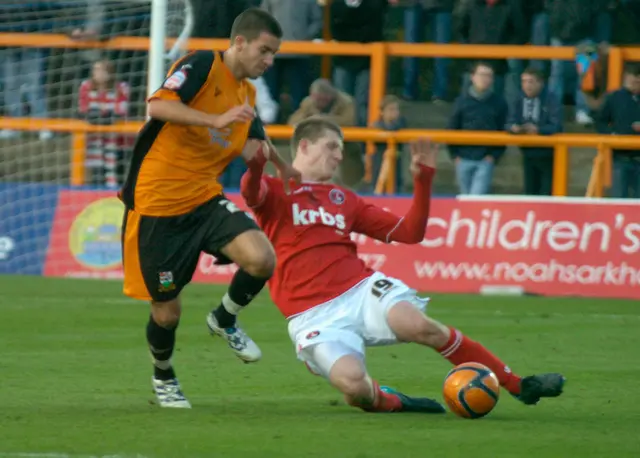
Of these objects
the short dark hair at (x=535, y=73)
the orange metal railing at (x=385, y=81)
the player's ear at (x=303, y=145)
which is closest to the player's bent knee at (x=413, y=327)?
the player's ear at (x=303, y=145)

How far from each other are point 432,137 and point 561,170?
1.47m

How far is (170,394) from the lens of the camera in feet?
25.0

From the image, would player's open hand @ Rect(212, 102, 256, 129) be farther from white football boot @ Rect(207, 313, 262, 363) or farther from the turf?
white football boot @ Rect(207, 313, 262, 363)

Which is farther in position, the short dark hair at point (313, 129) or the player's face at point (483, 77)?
the player's face at point (483, 77)

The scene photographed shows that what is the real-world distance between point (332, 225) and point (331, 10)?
32.1ft

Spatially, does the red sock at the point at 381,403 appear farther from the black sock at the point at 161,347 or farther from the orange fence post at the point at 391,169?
the orange fence post at the point at 391,169

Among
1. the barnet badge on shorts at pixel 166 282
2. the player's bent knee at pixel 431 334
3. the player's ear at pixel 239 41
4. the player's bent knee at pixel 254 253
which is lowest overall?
the player's bent knee at pixel 431 334

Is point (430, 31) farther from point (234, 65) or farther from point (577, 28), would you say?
point (234, 65)

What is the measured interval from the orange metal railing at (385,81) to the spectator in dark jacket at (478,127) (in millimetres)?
177

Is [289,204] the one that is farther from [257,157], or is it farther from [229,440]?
[229,440]

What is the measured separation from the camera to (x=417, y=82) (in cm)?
1838

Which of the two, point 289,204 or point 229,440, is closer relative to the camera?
point 229,440

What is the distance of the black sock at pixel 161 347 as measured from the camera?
7.61 metres

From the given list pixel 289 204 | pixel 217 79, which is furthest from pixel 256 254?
pixel 217 79
